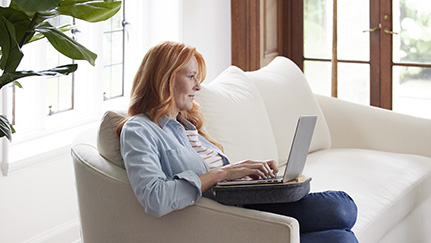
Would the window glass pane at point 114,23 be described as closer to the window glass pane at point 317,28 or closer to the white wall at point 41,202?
the white wall at point 41,202

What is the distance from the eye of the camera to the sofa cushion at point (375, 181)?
2.67 m

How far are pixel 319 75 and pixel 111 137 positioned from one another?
313cm

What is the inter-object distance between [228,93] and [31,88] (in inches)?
41.6

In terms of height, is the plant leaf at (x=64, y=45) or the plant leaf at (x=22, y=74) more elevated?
the plant leaf at (x=64, y=45)

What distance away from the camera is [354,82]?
4.98 meters

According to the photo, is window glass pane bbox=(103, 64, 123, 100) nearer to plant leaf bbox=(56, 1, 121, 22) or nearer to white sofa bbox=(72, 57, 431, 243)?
white sofa bbox=(72, 57, 431, 243)

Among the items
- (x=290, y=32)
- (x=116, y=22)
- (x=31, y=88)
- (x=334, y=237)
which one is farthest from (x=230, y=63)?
(x=334, y=237)

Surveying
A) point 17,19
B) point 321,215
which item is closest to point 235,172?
point 321,215

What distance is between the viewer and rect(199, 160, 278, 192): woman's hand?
208 centimetres

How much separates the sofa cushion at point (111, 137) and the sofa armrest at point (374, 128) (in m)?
1.64

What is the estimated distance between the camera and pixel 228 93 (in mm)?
2965

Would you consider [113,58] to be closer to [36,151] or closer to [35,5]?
[36,151]

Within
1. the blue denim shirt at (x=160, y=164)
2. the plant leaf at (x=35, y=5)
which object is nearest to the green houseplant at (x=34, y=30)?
the plant leaf at (x=35, y=5)

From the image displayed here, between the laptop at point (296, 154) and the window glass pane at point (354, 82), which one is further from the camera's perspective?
the window glass pane at point (354, 82)
